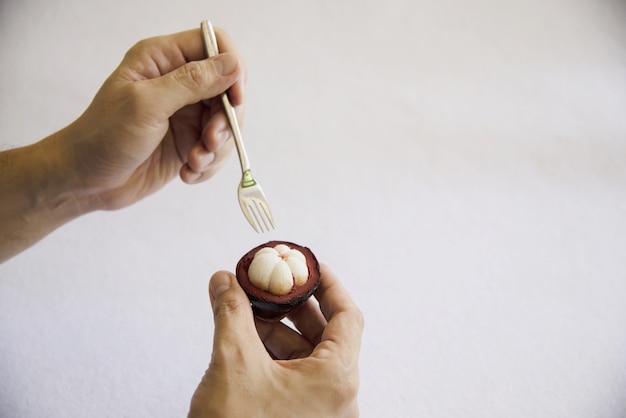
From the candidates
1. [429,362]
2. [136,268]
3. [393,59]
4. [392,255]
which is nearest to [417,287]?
[392,255]

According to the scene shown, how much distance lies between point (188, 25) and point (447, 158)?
121 cm

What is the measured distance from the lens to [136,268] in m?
1.56

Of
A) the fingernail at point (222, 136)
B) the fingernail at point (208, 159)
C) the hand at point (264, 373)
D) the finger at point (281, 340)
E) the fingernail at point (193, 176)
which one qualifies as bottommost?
the finger at point (281, 340)

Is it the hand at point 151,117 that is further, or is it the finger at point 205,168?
the finger at point 205,168

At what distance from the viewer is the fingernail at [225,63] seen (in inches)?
48.8

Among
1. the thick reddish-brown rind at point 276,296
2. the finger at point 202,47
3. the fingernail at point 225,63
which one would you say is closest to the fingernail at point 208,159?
the finger at point 202,47

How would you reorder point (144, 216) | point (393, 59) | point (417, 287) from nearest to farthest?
point (417, 287)
point (144, 216)
point (393, 59)

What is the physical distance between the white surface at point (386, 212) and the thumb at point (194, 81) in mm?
534

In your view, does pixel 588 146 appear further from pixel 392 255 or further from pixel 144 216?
pixel 144 216

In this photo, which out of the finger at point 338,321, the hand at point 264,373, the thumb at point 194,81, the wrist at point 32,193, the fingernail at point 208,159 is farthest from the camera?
the fingernail at point 208,159

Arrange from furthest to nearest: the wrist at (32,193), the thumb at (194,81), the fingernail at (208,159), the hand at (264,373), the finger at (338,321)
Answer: the fingernail at (208,159) → the wrist at (32,193) → the thumb at (194,81) → the finger at (338,321) → the hand at (264,373)

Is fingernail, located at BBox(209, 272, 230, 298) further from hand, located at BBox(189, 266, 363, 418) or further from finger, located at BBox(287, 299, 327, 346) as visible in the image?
finger, located at BBox(287, 299, 327, 346)

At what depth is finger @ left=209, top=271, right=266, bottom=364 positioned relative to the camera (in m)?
0.89

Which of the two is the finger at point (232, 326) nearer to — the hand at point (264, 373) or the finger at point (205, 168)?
the hand at point (264, 373)
